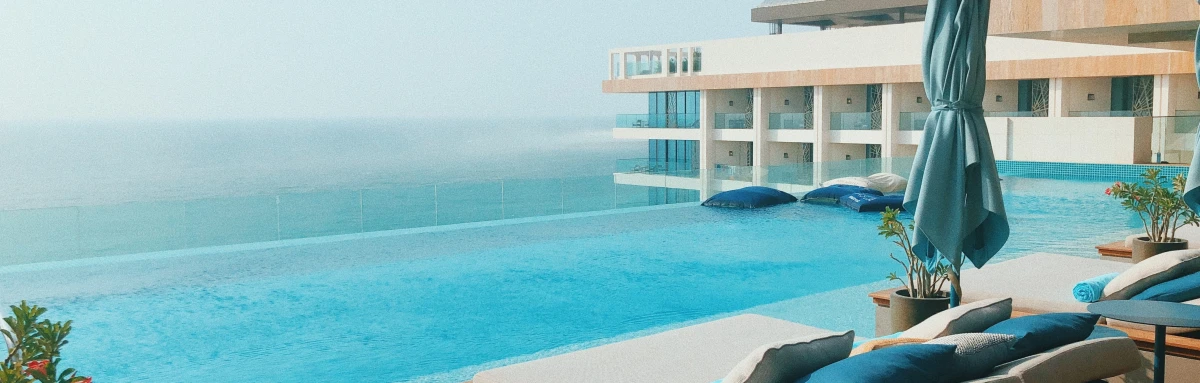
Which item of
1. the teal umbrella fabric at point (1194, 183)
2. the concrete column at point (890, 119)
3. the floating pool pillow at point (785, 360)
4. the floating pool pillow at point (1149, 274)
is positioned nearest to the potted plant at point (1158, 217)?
the teal umbrella fabric at point (1194, 183)

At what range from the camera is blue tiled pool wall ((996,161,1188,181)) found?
17.5 metres

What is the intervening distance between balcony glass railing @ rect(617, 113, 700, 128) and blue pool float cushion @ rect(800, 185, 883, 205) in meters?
18.3

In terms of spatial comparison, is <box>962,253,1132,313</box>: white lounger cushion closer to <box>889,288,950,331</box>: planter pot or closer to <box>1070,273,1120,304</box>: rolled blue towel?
<box>1070,273,1120,304</box>: rolled blue towel

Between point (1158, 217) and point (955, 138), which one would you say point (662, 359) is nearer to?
point (955, 138)

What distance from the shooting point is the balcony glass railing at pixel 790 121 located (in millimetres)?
31203

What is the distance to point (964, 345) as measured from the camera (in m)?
3.16

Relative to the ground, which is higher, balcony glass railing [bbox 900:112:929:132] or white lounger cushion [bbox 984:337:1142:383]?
balcony glass railing [bbox 900:112:929:132]

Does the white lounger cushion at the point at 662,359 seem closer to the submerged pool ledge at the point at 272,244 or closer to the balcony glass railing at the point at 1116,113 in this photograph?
the submerged pool ledge at the point at 272,244

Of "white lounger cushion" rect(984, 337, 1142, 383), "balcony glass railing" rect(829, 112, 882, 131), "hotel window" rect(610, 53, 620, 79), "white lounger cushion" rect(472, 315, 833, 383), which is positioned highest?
"hotel window" rect(610, 53, 620, 79)

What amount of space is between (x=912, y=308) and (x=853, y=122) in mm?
25122

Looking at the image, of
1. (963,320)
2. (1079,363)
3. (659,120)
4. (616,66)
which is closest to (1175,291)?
(1079,363)

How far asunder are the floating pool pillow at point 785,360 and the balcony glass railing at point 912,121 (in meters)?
25.0

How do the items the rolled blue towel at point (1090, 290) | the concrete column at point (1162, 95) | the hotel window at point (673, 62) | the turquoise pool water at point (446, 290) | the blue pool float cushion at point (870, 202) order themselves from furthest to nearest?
the hotel window at point (673, 62) < the concrete column at point (1162, 95) < the blue pool float cushion at point (870, 202) < the turquoise pool water at point (446, 290) < the rolled blue towel at point (1090, 290)

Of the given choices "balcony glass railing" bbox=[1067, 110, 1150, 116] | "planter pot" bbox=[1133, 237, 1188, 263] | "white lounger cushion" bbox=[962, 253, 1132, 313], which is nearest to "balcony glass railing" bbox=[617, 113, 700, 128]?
"balcony glass railing" bbox=[1067, 110, 1150, 116]
